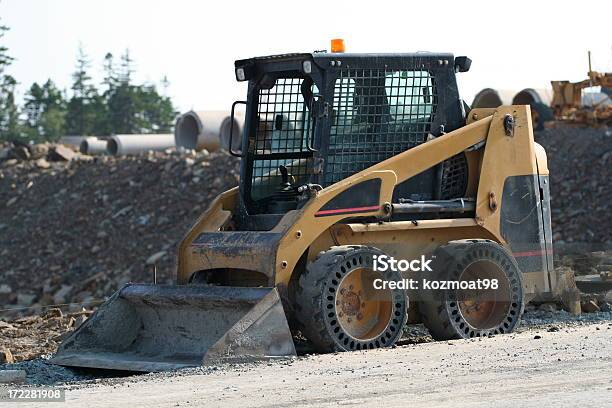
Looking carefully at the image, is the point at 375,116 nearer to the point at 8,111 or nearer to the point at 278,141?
the point at 278,141

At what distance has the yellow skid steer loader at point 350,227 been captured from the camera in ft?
33.8

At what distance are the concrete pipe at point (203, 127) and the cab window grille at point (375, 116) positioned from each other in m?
26.7

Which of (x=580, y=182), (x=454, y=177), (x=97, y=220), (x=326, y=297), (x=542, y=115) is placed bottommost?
(x=97, y=220)

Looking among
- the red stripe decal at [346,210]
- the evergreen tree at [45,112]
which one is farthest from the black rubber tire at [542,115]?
the evergreen tree at [45,112]

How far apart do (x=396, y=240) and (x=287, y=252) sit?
1198 millimetres

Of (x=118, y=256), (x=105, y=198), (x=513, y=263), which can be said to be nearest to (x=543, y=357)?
(x=513, y=263)

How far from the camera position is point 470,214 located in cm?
1145

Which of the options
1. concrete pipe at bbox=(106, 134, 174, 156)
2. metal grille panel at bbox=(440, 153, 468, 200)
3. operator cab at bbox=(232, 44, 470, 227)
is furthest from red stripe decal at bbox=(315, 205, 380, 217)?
concrete pipe at bbox=(106, 134, 174, 156)

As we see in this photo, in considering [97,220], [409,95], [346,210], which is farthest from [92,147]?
[346,210]

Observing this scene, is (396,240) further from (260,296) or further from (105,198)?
(105,198)

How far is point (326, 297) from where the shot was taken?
33.2 feet

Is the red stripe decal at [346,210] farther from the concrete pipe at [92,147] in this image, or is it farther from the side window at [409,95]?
the concrete pipe at [92,147]

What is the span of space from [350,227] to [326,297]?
2.70ft

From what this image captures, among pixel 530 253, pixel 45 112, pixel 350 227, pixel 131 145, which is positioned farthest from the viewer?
pixel 45 112
